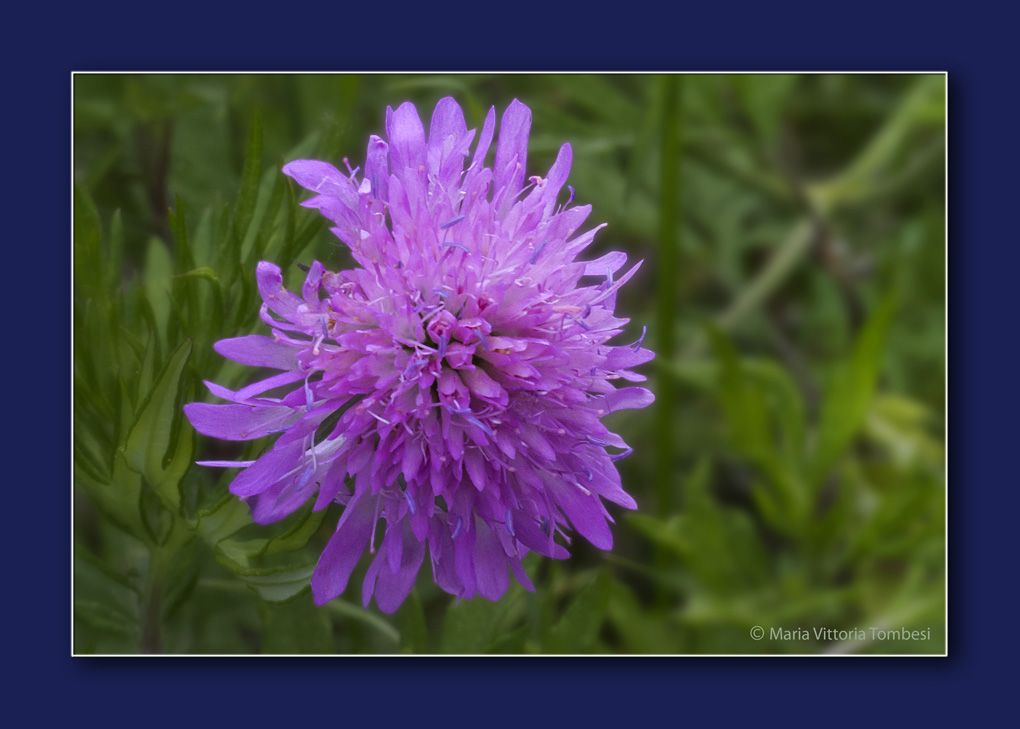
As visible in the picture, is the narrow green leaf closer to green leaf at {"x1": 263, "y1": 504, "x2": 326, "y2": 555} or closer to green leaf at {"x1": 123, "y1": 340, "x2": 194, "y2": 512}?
green leaf at {"x1": 123, "y1": 340, "x2": 194, "y2": 512}

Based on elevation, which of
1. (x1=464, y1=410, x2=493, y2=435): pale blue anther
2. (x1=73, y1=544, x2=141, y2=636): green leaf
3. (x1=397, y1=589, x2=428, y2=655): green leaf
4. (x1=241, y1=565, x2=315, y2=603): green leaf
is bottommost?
(x1=397, y1=589, x2=428, y2=655): green leaf

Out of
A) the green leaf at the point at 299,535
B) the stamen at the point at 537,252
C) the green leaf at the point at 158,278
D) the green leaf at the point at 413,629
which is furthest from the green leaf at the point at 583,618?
the green leaf at the point at 158,278

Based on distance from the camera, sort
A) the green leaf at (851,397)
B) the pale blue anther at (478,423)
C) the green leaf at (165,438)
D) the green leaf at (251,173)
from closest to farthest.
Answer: the pale blue anther at (478,423), the green leaf at (165,438), the green leaf at (251,173), the green leaf at (851,397)

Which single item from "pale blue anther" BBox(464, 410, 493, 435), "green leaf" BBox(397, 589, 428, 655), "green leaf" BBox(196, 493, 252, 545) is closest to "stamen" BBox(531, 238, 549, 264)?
"pale blue anther" BBox(464, 410, 493, 435)

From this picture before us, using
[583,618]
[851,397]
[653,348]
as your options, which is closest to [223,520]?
[583,618]

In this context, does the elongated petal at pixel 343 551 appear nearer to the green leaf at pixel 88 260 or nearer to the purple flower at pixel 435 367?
the purple flower at pixel 435 367

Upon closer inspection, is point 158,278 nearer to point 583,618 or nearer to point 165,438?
point 165,438
